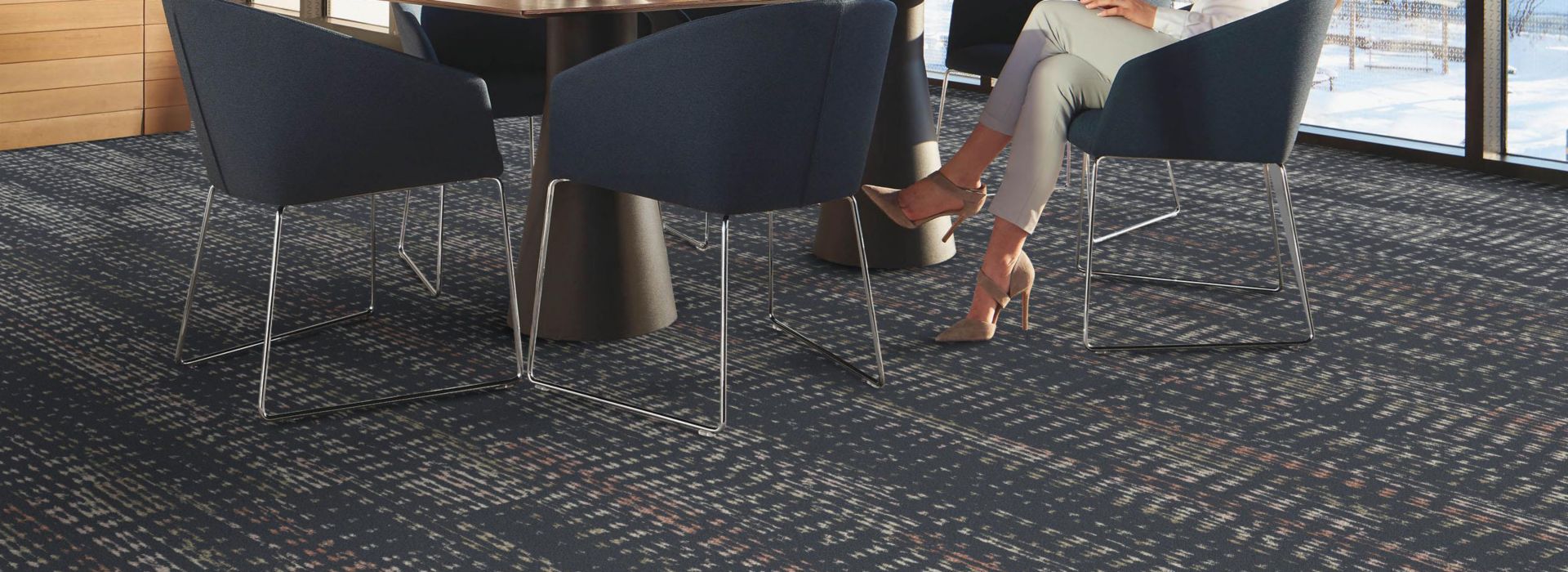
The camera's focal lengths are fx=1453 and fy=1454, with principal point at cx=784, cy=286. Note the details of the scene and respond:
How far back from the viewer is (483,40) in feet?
11.4

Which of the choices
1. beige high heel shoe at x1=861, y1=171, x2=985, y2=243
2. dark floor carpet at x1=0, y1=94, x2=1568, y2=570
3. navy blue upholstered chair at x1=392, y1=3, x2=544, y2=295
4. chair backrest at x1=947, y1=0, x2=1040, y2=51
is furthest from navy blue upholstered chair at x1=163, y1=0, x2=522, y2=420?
chair backrest at x1=947, y1=0, x2=1040, y2=51

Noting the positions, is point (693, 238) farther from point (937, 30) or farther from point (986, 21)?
point (937, 30)

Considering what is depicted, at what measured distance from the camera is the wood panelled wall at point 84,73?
5.00 m

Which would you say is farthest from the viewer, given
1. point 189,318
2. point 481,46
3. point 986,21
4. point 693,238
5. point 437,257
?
point 986,21

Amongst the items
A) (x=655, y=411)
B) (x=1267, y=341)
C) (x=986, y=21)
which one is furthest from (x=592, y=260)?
(x=986, y=21)

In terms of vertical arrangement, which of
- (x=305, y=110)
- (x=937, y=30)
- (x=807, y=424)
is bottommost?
(x=807, y=424)

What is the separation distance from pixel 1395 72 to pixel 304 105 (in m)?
3.99

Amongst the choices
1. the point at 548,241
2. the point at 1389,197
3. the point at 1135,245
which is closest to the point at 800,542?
the point at 548,241

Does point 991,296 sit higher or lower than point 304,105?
lower

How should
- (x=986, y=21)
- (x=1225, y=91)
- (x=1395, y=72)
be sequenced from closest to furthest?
(x=1225, y=91)
(x=986, y=21)
(x=1395, y=72)

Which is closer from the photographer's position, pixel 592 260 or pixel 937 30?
pixel 592 260

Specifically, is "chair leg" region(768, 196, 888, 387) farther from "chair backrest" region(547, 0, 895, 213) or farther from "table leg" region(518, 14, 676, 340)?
"table leg" region(518, 14, 676, 340)

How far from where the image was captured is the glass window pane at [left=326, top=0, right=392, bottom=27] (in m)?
6.45

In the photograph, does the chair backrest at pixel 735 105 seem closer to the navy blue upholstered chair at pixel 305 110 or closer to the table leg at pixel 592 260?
the navy blue upholstered chair at pixel 305 110
